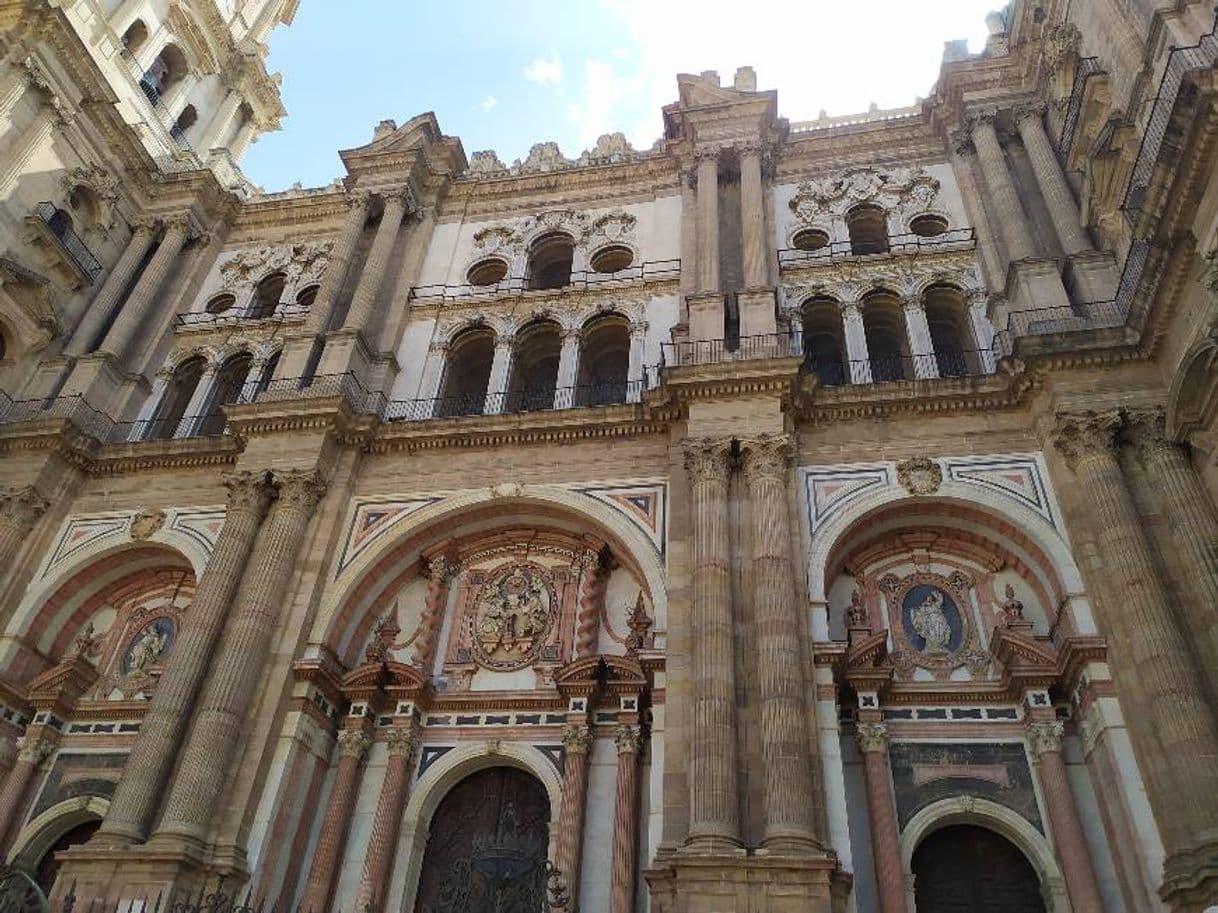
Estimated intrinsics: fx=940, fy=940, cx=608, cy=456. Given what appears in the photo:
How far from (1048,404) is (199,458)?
607 inches

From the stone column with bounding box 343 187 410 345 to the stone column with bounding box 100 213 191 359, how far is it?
5.37 m

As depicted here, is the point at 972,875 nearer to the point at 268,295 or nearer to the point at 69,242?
the point at 268,295

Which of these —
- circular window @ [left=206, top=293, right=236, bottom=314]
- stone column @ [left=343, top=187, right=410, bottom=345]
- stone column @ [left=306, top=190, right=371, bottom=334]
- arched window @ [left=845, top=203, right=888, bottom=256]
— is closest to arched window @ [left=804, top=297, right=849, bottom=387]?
arched window @ [left=845, top=203, right=888, bottom=256]

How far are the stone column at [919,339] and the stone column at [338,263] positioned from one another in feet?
39.1

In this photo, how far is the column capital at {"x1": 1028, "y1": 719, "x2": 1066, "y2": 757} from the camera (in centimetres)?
1277

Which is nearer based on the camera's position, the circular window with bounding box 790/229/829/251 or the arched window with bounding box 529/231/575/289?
the circular window with bounding box 790/229/829/251

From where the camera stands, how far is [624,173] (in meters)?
22.7

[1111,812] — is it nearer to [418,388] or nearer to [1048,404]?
[1048,404]

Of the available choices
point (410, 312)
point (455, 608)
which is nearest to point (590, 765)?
point (455, 608)

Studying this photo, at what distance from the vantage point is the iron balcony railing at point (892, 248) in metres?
19.2

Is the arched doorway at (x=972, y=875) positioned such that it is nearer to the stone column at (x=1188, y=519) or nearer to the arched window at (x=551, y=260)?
the stone column at (x=1188, y=519)

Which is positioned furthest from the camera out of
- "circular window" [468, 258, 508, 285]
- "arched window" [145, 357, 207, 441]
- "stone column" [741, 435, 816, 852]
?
"circular window" [468, 258, 508, 285]

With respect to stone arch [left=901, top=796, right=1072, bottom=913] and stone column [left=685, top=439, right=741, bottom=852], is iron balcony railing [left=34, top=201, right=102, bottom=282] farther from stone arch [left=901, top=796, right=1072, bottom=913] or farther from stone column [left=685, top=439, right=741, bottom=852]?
stone arch [left=901, top=796, right=1072, bottom=913]

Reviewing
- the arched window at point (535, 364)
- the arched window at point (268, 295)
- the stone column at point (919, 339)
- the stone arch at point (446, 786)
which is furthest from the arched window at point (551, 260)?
the stone arch at point (446, 786)
